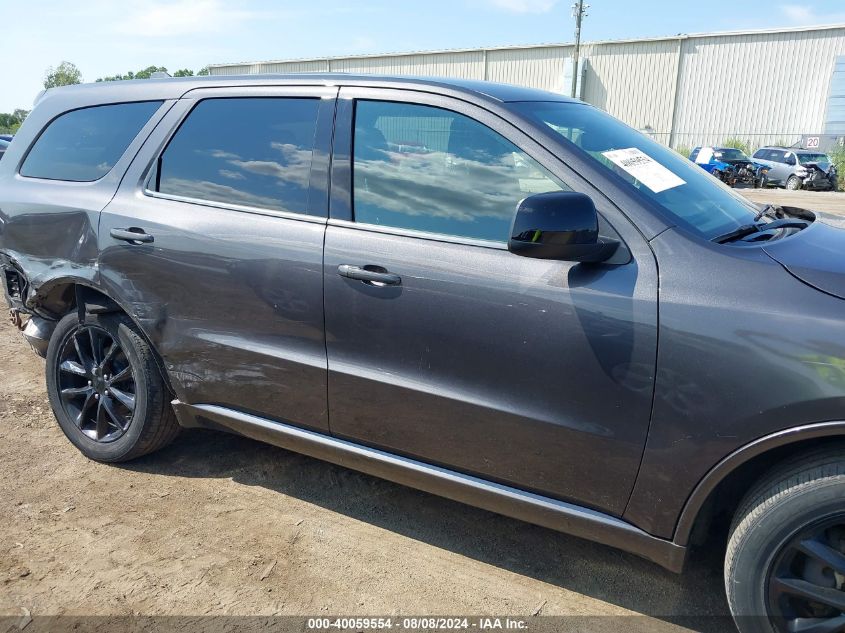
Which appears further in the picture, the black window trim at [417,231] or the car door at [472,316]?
the black window trim at [417,231]

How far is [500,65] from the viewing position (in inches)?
1593

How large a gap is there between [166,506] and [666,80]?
4063 cm

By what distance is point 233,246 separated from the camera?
112 inches

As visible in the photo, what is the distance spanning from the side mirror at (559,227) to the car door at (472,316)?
10 centimetres

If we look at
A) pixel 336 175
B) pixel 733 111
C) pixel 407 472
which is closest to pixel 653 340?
pixel 407 472

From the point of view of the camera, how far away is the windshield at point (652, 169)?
91.5 inches

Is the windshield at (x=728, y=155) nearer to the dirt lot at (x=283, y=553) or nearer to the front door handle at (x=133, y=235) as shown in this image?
the dirt lot at (x=283, y=553)

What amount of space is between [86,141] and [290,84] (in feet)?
4.37

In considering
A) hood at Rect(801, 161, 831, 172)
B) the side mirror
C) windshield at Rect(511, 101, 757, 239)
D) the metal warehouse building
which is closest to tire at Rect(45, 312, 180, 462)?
the side mirror

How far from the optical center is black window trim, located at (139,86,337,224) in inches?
108

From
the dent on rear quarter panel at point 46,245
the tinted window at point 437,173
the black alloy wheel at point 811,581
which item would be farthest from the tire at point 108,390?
the black alloy wheel at point 811,581

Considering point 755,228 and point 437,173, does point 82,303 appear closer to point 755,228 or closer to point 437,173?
point 437,173

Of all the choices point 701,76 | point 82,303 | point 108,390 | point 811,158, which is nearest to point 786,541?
point 108,390

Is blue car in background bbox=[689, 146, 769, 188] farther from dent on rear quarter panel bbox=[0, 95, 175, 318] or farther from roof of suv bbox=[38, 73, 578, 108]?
dent on rear quarter panel bbox=[0, 95, 175, 318]
